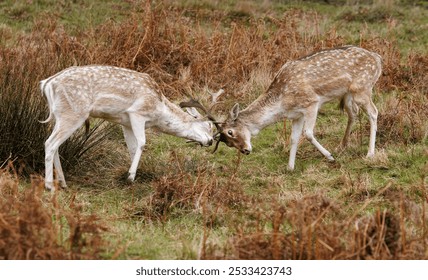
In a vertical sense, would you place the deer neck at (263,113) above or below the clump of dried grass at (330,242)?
below

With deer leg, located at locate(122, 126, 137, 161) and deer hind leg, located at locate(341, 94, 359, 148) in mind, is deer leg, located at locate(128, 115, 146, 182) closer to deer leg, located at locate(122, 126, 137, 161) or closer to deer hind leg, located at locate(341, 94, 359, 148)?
deer leg, located at locate(122, 126, 137, 161)

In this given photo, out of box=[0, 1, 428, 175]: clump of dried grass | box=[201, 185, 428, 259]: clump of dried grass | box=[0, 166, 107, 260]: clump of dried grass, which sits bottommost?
box=[0, 1, 428, 175]: clump of dried grass

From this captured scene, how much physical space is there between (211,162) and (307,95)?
5.09 feet

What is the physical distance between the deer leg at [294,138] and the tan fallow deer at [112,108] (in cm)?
108

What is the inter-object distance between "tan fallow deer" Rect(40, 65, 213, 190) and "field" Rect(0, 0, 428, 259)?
1.29 feet

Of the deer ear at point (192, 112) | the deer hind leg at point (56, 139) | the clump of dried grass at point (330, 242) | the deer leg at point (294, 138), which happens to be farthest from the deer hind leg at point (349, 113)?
the clump of dried grass at point (330, 242)

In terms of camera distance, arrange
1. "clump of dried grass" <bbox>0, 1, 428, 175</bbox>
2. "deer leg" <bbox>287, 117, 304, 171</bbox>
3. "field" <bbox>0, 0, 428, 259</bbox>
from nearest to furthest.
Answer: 1. "field" <bbox>0, 0, 428, 259</bbox>
2. "deer leg" <bbox>287, 117, 304, 171</bbox>
3. "clump of dried grass" <bbox>0, 1, 428, 175</bbox>

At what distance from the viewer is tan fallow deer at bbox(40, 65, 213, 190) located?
8242mm

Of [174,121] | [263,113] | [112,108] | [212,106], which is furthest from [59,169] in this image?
[263,113]

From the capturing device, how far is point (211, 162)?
10016mm

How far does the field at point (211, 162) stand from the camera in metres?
5.44

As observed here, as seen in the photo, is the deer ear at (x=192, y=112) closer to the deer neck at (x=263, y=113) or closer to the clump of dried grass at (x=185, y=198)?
the deer neck at (x=263, y=113)

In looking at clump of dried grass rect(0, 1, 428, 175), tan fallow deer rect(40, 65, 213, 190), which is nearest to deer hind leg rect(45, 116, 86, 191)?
tan fallow deer rect(40, 65, 213, 190)

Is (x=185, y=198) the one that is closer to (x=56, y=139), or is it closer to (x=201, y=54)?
(x=56, y=139)
